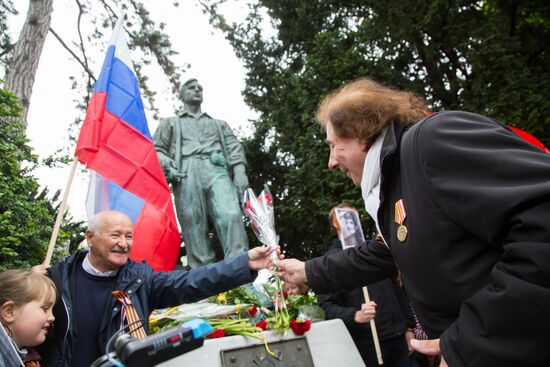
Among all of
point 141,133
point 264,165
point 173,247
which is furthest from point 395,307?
point 264,165

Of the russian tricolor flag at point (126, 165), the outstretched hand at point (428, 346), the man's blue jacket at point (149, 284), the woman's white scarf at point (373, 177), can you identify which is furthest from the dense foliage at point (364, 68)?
the outstretched hand at point (428, 346)

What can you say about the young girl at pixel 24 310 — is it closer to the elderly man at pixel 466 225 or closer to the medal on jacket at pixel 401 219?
the elderly man at pixel 466 225

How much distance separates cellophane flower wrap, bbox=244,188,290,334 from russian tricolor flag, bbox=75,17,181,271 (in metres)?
1.80

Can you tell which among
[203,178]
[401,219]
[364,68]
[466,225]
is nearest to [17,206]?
[203,178]

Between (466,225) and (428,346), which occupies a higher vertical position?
(466,225)

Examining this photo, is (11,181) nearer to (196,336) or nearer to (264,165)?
(196,336)

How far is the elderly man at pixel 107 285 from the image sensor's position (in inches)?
111

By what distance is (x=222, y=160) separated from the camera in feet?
21.1

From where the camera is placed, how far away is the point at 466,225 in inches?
51.2

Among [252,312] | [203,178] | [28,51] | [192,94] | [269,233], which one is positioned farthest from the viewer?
[28,51]

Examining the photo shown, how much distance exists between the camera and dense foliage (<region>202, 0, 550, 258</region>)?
321 inches

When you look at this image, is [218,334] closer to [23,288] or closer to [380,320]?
[23,288]

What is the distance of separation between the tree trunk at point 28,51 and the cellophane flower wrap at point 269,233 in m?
4.39

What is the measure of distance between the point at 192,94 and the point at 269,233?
165 inches
